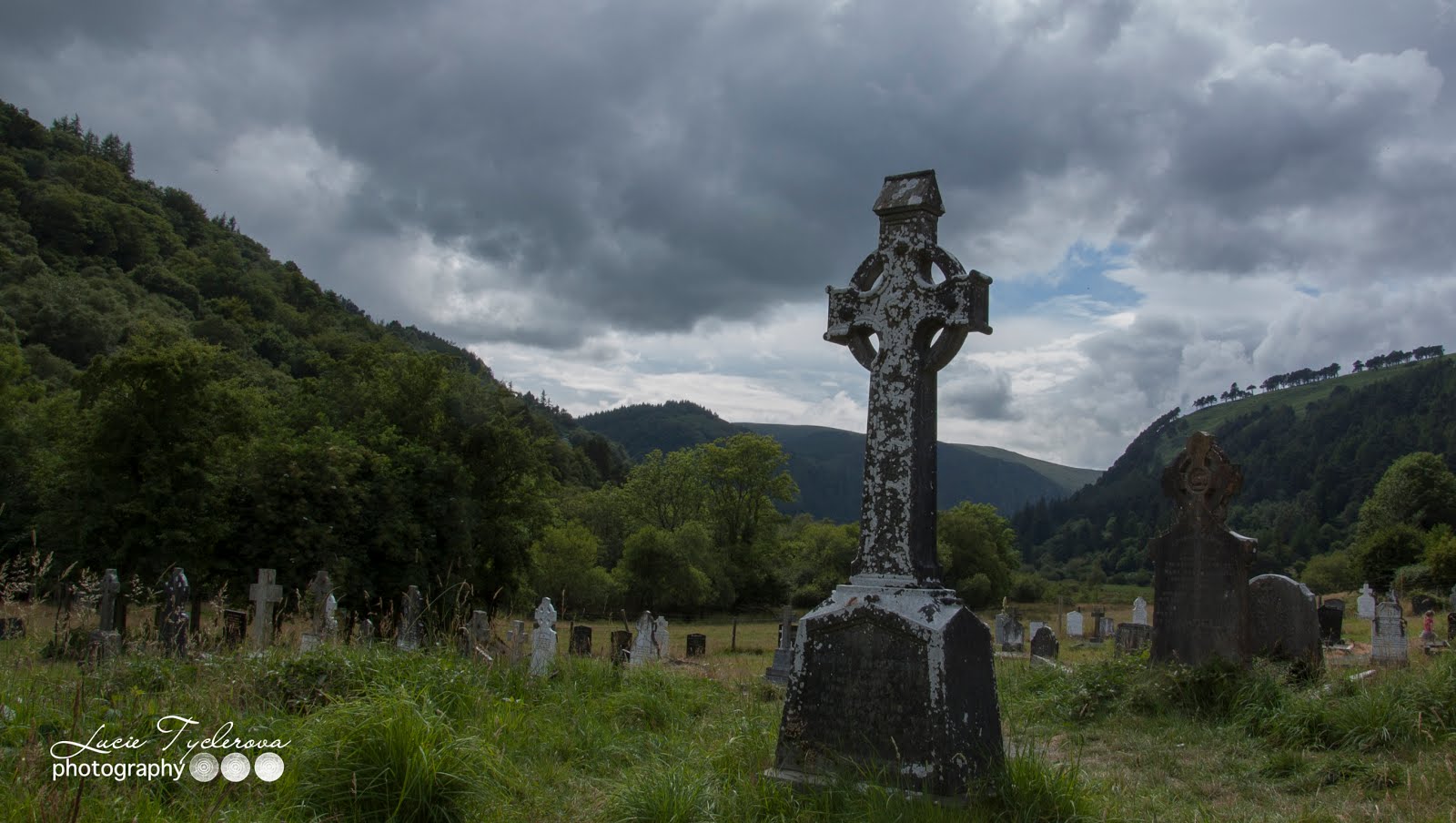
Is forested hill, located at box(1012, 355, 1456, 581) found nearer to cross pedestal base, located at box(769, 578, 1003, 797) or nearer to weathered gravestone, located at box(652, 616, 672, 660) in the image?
weathered gravestone, located at box(652, 616, 672, 660)

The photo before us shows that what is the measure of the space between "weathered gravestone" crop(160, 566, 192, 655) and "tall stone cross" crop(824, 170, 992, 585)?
17.4 feet

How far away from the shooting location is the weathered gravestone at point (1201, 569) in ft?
37.2

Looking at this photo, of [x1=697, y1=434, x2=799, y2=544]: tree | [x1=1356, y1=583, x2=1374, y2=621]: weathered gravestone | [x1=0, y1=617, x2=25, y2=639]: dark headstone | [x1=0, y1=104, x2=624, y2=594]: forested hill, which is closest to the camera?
[x1=0, y1=617, x2=25, y2=639]: dark headstone

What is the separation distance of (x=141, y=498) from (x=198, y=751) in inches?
858

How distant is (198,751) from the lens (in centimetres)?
462

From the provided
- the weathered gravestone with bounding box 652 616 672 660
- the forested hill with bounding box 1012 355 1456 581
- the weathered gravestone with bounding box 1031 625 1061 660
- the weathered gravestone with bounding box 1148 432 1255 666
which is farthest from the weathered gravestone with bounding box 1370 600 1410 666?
the forested hill with bounding box 1012 355 1456 581

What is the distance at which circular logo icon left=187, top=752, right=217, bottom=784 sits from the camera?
13.9ft

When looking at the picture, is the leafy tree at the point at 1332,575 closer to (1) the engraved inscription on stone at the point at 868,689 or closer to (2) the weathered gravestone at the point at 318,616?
(2) the weathered gravestone at the point at 318,616

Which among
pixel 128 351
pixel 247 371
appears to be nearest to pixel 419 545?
pixel 128 351

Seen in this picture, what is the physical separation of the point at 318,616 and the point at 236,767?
7139 mm

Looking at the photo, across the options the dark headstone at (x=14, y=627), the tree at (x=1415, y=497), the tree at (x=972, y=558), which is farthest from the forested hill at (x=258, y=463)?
the tree at (x=1415, y=497)

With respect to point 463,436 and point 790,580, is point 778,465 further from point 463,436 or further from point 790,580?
point 463,436

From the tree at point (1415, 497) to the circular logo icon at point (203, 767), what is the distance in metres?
65.2

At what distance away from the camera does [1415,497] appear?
58.2 m
